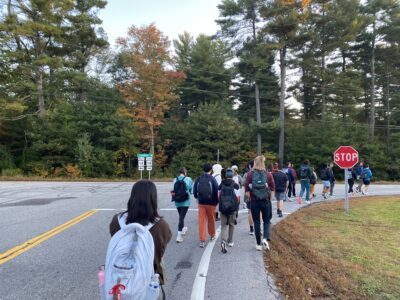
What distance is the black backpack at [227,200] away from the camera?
260 inches

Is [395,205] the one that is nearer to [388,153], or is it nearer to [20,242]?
[20,242]

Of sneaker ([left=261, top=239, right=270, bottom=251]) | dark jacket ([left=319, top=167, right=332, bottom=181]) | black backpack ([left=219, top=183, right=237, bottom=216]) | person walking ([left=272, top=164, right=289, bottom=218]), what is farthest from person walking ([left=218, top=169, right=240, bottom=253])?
dark jacket ([left=319, top=167, right=332, bottom=181])

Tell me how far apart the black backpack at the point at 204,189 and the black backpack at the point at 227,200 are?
366 millimetres

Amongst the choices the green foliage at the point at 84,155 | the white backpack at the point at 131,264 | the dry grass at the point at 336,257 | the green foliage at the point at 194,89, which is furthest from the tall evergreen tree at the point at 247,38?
the white backpack at the point at 131,264

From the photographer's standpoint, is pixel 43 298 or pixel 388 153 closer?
pixel 43 298

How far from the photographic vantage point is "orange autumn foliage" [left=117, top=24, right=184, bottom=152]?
32.8 meters

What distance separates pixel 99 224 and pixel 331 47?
32114 millimetres

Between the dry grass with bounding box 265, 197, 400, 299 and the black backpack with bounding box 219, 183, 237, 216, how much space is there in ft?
3.63

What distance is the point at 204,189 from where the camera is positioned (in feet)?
23.1

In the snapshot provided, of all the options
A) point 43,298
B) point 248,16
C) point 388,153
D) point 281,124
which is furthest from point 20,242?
point 388,153

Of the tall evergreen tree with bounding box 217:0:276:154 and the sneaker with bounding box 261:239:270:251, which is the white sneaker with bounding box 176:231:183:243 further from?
the tall evergreen tree with bounding box 217:0:276:154

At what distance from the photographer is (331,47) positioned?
34094 mm

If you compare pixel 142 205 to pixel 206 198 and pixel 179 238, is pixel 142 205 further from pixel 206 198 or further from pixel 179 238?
pixel 179 238

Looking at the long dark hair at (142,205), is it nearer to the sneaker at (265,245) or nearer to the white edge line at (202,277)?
the white edge line at (202,277)
